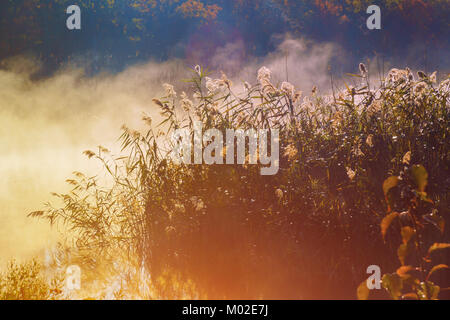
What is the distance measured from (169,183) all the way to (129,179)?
1.32 ft

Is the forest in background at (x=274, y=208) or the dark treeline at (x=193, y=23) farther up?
the dark treeline at (x=193, y=23)

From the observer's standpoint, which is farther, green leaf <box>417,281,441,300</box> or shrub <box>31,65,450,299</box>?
shrub <box>31,65,450,299</box>

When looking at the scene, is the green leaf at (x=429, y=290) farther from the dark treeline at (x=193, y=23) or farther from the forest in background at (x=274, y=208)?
the dark treeline at (x=193, y=23)

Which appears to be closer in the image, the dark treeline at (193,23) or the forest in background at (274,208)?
the forest in background at (274,208)

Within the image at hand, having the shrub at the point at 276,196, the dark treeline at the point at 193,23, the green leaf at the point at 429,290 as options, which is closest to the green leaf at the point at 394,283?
the green leaf at the point at 429,290

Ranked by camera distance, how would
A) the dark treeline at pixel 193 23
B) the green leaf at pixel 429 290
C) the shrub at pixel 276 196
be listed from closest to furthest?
1. the green leaf at pixel 429 290
2. the shrub at pixel 276 196
3. the dark treeline at pixel 193 23

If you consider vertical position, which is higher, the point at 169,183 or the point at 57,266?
the point at 169,183

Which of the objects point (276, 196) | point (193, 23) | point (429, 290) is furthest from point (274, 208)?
point (193, 23)

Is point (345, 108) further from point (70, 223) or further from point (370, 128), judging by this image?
point (70, 223)

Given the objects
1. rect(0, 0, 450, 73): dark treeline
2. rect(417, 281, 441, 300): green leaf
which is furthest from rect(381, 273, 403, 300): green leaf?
rect(0, 0, 450, 73): dark treeline

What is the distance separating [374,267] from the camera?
8.32ft

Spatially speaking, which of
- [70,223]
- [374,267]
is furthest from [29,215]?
[374,267]

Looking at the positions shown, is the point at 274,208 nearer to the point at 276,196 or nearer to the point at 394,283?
the point at 276,196

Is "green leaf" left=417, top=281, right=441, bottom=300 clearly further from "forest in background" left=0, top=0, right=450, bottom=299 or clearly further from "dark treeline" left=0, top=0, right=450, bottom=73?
"dark treeline" left=0, top=0, right=450, bottom=73
